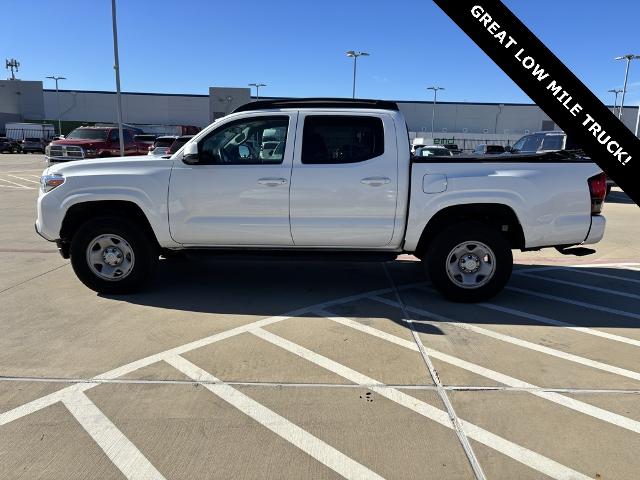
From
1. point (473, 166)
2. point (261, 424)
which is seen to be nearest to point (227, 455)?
point (261, 424)

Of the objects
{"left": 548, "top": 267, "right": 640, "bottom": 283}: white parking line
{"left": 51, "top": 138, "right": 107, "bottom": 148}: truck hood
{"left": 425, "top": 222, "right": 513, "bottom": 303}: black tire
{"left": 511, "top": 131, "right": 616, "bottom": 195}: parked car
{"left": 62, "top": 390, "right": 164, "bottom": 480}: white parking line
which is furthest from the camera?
{"left": 51, "top": 138, "right": 107, "bottom": 148}: truck hood

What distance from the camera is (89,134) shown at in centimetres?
1873

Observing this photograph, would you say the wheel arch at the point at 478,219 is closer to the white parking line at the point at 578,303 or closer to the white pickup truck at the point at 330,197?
the white pickup truck at the point at 330,197

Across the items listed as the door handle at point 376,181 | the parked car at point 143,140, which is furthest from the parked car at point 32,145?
the door handle at point 376,181

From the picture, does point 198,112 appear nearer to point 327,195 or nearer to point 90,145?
point 90,145

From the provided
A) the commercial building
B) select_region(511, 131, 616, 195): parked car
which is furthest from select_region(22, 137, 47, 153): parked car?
select_region(511, 131, 616, 195): parked car

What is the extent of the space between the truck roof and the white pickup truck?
3cm

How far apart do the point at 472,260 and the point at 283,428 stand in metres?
3.03

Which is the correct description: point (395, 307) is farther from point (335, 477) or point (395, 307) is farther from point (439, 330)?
point (335, 477)

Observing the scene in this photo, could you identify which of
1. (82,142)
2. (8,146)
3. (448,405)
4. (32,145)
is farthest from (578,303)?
(8,146)

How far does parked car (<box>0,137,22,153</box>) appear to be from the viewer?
148 feet

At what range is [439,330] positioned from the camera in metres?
4.50

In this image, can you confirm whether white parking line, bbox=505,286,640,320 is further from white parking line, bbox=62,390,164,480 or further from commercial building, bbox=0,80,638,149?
commercial building, bbox=0,80,638,149

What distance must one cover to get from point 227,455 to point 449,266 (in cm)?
322
